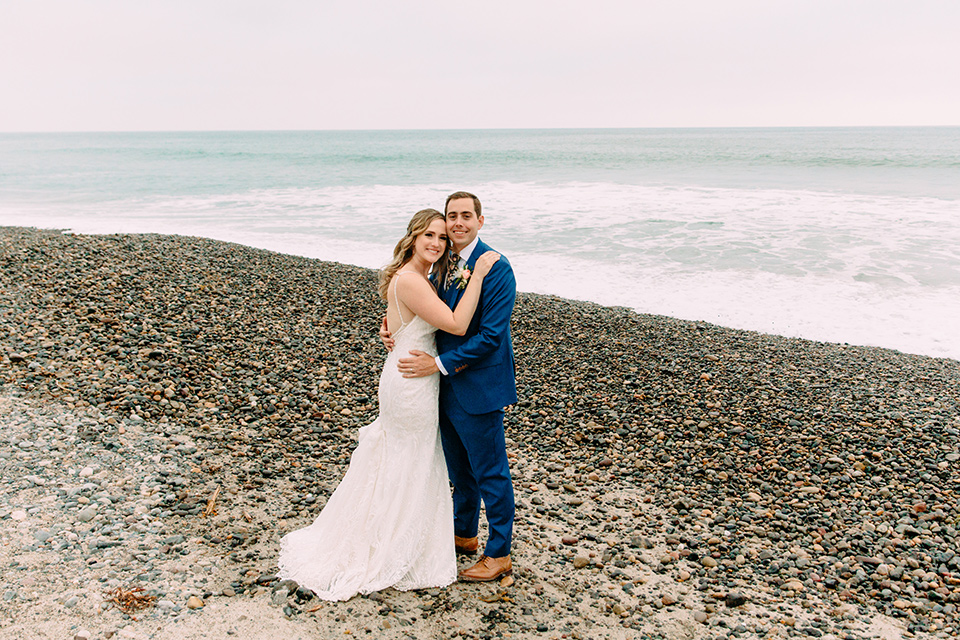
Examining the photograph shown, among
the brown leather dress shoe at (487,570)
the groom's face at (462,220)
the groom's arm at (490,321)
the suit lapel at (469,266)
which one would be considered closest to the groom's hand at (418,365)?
the groom's arm at (490,321)

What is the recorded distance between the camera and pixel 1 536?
431 centimetres

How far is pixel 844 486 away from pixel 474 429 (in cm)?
370

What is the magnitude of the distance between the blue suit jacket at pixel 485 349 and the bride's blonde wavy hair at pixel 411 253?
0.45 feet

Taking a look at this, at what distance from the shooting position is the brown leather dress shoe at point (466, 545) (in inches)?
180

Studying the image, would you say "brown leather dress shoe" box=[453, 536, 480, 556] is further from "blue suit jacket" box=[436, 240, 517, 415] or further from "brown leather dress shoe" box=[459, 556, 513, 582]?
"blue suit jacket" box=[436, 240, 517, 415]

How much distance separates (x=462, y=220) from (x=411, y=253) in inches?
15.8

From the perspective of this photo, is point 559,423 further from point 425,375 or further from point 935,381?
point 935,381

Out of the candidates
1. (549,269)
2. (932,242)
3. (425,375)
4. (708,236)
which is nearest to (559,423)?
(425,375)

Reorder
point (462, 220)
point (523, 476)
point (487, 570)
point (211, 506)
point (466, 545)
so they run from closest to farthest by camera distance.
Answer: point (462, 220) < point (487, 570) < point (466, 545) < point (211, 506) < point (523, 476)

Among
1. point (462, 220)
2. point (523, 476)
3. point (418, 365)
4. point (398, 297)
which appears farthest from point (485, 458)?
point (523, 476)

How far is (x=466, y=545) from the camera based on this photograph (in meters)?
4.58

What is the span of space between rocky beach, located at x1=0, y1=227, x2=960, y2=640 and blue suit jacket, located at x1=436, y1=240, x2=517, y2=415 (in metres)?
1.31

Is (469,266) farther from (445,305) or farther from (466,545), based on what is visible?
→ (466,545)

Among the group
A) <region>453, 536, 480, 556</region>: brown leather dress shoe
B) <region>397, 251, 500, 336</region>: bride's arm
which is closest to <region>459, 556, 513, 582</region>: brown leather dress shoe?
<region>453, 536, 480, 556</region>: brown leather dress shoe
